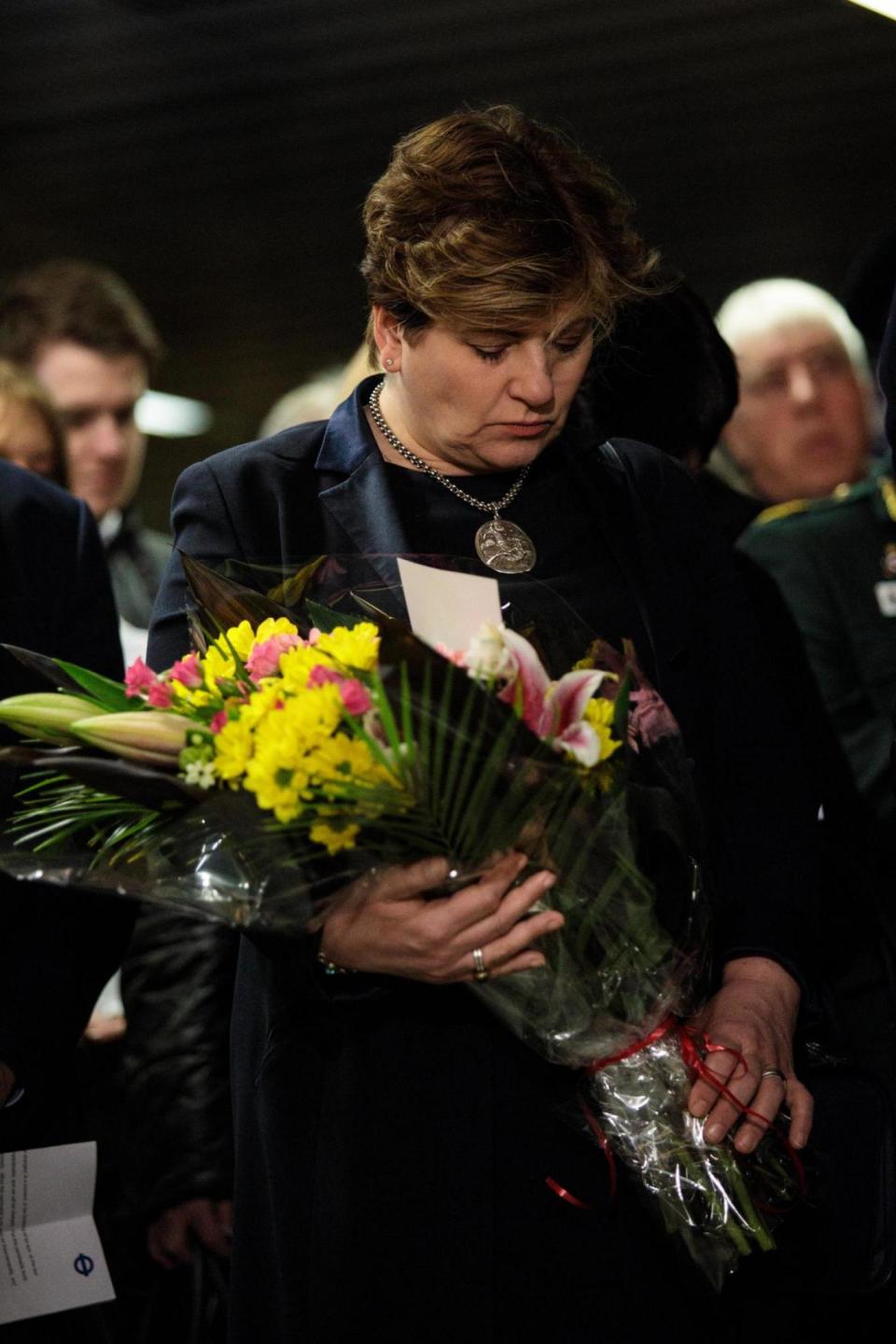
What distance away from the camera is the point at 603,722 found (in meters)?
1.26

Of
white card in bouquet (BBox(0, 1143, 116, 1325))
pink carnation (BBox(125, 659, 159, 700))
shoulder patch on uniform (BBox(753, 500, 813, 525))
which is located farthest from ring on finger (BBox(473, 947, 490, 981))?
shoulder patch on uniform (BBox(753, 500, 813, 525))

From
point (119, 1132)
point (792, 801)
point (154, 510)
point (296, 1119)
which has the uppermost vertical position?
point (792, 801)

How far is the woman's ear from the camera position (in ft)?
5.21

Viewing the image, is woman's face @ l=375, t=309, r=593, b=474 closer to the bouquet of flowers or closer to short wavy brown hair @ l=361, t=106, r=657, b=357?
short wavy brown hair @ l=361, t=106, r=657, b=357

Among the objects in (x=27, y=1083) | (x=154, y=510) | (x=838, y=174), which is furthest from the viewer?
(x=154, y=510)

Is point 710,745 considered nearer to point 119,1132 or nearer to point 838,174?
point 119,1132

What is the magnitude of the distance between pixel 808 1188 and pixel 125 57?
14.2 feet

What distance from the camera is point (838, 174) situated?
6.12 meters

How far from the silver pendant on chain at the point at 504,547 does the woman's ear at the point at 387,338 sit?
0.19 meters

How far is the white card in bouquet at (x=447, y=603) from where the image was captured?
1298 mm

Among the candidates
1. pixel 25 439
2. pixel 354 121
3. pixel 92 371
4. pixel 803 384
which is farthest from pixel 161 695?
pixel 354 121

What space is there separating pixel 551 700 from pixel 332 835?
0.67 ft

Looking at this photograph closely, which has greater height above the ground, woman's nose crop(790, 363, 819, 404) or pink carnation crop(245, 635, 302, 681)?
pink carnation crop(245, 635, 302, 681)

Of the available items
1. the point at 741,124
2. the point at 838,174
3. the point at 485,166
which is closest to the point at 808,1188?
the point at 485,166
